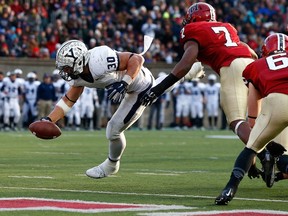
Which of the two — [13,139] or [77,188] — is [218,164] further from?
[13,139]

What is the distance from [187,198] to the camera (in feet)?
22.7

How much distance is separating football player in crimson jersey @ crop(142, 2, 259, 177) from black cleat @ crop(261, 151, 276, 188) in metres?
0.42

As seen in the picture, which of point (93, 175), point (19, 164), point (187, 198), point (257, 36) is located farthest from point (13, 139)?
point (257, 36)

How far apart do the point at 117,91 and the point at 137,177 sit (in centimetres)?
134

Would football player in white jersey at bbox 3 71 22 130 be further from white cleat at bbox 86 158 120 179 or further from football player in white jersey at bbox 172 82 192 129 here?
white cleat at bbox 86 158 120 179

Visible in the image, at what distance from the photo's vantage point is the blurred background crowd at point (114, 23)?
2459 cm

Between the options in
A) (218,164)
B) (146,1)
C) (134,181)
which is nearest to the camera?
(134,181)

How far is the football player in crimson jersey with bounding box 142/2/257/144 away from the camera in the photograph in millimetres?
7785

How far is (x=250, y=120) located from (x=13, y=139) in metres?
9.43

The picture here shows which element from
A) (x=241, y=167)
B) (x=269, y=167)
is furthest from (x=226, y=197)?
(x=269, y=167)

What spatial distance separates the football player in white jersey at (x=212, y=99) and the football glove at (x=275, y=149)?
60.5ft

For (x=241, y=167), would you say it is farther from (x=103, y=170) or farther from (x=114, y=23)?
(x=114, y=23)

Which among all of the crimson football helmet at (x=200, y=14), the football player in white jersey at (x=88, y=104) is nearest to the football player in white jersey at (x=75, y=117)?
the football player in white jersey at (x=88, y=104)

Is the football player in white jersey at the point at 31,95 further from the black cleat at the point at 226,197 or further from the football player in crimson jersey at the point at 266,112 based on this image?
the black cleat at the point at 226,197
